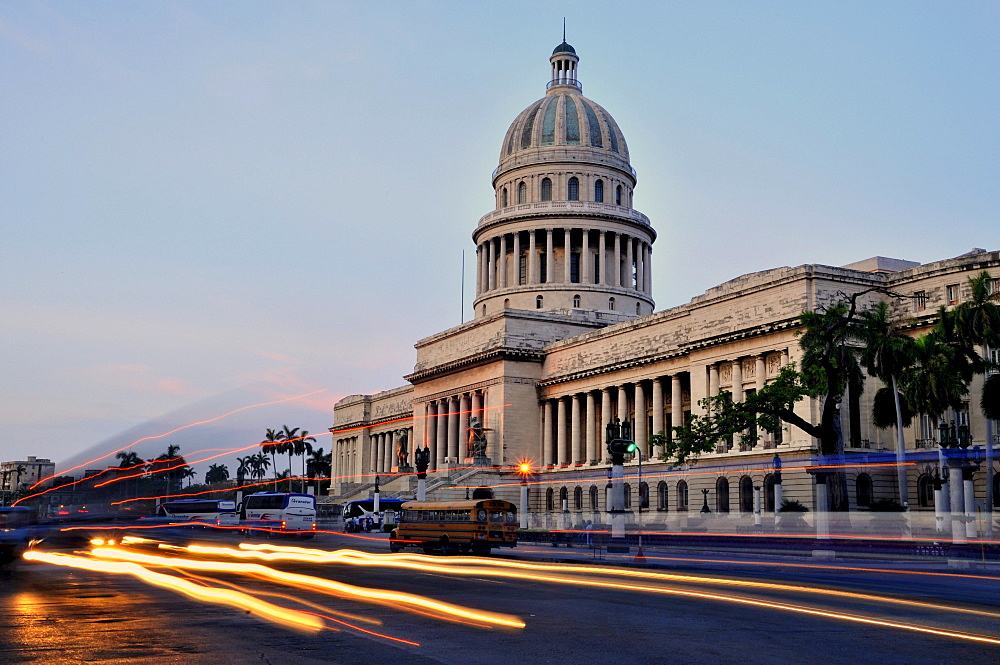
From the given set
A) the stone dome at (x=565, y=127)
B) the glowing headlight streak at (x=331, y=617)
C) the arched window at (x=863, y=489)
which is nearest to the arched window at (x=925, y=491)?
the arched window at (x=863, y=489)

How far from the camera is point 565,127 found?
338ft

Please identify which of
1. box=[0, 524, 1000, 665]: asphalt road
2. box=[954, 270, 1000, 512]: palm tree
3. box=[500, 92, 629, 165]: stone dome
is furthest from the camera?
box=[500, 92, 629, 165]: stone dome

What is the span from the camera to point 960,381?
145 feet

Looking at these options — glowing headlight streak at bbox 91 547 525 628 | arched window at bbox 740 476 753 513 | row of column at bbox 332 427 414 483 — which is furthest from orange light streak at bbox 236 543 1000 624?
row of column at bbox 332 427 414 483

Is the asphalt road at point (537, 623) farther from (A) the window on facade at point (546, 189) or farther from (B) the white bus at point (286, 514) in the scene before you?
(A) the window on facade at point (546, 189)

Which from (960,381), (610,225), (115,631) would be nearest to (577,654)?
(115,631)

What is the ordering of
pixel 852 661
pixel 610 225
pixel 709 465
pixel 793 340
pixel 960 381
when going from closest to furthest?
pixel 852 661
pixel 960 381
pixel 793 340
pixel 709 465
pixel 610 225

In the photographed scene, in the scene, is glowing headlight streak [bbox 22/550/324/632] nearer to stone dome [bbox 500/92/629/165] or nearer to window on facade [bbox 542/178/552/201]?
window on facade [bbox 542/178/552/201]

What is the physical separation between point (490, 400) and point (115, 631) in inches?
2779

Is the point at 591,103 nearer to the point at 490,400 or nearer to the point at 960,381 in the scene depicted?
the point at 490,400

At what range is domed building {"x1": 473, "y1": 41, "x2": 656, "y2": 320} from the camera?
98750 millimetres

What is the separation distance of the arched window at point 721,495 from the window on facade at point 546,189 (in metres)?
46.0

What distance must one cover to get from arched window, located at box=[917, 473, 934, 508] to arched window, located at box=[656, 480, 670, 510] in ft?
61.7

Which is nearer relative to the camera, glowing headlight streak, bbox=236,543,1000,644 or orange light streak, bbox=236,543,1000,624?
glowing headlight streak, bbox=236,543,1000,644
